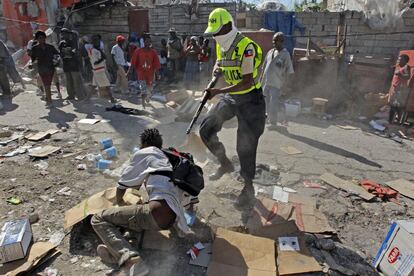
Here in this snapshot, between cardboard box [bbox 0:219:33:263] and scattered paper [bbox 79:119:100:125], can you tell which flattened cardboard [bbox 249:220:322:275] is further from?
scattered paper [bbox 79:119:100:125]

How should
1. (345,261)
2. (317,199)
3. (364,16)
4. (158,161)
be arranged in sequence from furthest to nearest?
(364,16) < (317,199) < (345,261) < (158,161)

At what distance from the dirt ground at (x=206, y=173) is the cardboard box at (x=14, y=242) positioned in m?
0.22

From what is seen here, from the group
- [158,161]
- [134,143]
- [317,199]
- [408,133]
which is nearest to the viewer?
[158,161]

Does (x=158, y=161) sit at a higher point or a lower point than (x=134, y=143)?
higher

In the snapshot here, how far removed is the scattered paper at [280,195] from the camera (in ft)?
12.3

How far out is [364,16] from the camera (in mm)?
9688

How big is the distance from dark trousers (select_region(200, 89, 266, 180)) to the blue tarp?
779 centimetres

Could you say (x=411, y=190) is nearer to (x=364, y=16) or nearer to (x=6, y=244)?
(x=6, y=244)

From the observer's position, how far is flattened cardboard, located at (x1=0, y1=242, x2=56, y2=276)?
260cm

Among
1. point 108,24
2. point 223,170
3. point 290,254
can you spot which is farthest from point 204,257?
point 108,24

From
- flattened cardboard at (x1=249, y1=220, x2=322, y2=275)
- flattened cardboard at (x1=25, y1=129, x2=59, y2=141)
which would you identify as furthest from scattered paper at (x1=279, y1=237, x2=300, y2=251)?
flattened cardboard at (x1=25, y1=129, x2=59, y2=141)

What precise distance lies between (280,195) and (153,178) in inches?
72.1

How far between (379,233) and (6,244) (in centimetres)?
346

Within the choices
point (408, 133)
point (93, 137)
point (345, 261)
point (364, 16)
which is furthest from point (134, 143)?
point (364, 16)
